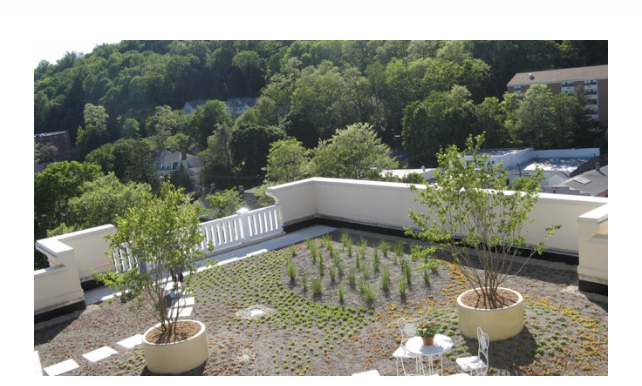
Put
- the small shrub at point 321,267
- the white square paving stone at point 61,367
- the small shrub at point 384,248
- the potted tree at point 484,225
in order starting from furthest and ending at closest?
the small shrub at point 384,248 → the small shrub at point 321,267 → the white square paving stone at point 61,367 → the potted tree at point 484,225

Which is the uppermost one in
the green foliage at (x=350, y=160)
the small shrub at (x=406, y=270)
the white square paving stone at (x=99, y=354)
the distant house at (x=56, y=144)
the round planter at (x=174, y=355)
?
the distant house at (x=56, y=144)

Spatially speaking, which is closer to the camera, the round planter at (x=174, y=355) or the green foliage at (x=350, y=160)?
the round planter at (x=174, y=355)

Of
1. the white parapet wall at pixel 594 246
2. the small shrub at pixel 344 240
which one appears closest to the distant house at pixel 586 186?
the small shrub at pixel 344 240

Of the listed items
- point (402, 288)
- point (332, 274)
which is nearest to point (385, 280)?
point (402, 288)

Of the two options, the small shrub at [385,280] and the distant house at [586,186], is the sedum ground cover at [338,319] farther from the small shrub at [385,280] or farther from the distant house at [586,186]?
the distant house at [586,186]

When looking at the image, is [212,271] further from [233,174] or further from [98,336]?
[233,174]

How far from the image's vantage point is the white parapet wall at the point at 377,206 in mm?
8719

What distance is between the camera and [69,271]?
28.8ft

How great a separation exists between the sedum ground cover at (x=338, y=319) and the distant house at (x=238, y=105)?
284 feet

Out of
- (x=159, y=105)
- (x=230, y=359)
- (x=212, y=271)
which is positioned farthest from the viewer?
(x=159, y=105)

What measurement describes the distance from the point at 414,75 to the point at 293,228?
2550 inches

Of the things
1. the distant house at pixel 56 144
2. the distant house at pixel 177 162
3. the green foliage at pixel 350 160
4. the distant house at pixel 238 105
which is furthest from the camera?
the distant house at pixel 238 105

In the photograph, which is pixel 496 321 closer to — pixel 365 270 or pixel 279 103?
pixel 365 270
